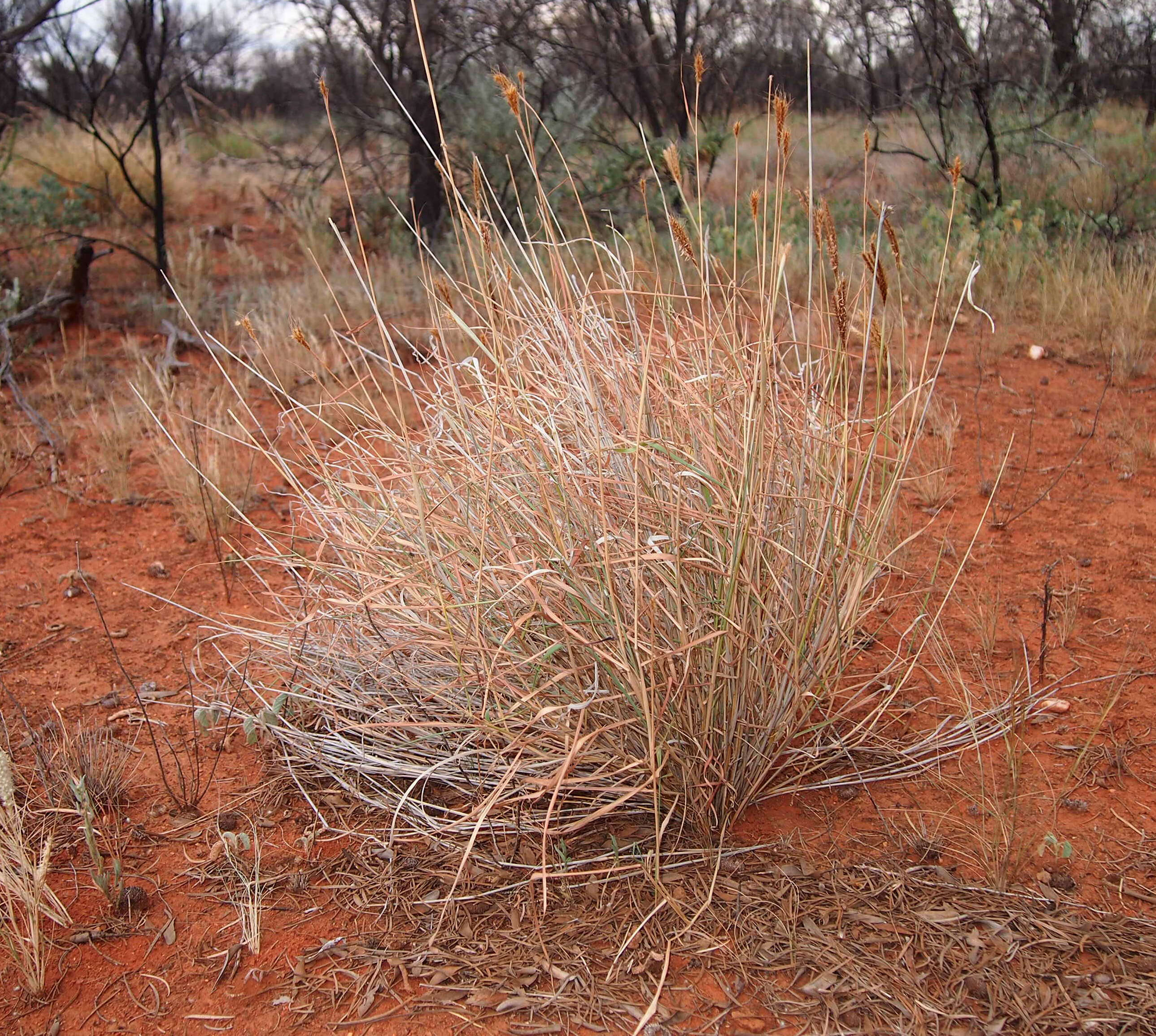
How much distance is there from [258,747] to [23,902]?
1.97ft

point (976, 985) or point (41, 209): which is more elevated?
point (41, 209)

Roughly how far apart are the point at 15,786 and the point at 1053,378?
4.24m

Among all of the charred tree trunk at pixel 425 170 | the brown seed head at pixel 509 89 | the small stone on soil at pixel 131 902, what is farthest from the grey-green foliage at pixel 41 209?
the brown seed head at pixel 509 89

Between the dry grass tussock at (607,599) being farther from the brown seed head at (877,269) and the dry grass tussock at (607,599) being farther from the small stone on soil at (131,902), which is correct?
the small stone on soil at (131,902)

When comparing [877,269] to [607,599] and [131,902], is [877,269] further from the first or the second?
[131,902]

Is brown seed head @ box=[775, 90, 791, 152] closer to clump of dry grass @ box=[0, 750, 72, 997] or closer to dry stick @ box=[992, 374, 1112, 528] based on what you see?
clump of dry grass @ box=[0, 750, 72, 997]

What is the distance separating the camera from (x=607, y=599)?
1.84 m

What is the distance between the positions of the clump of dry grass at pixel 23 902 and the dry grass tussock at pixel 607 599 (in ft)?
1.68

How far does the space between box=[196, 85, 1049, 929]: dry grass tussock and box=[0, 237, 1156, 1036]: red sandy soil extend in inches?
5.9

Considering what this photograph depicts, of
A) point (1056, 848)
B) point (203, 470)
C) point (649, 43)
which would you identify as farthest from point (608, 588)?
point (649, 43)

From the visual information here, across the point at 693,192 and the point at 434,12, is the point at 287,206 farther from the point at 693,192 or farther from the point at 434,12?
the point at 693,192

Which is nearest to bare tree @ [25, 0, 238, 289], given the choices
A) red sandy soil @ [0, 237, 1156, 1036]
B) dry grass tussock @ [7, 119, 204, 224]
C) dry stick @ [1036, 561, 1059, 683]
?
dry grass tussock @ [7, 119, 204, 224]

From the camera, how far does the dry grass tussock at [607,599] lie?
179cm

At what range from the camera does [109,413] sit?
4.60 meters
